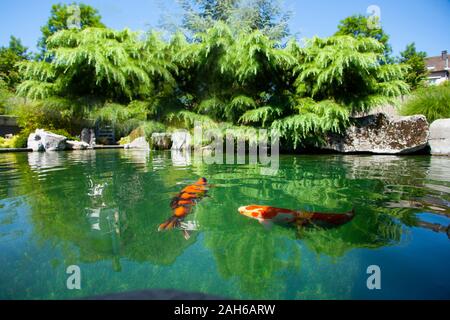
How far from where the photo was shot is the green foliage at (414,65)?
17.9m

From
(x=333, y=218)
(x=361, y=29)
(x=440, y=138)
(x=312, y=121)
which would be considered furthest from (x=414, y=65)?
(x=333, y=218)

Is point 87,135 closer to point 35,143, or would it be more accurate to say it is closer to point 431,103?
point 35,143

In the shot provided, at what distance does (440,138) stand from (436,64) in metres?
30.3

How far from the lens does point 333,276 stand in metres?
1.00

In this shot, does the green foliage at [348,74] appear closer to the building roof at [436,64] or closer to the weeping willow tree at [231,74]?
the weeping willow tree at [231,74]

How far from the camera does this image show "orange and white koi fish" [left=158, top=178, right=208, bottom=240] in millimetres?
1526

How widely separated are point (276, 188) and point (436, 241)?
1.31 metres

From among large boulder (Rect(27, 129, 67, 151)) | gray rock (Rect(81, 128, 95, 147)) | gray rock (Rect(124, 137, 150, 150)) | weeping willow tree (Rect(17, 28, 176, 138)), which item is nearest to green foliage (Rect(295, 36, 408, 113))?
weeping willow tree (Rect(17, 28, 176, 138))

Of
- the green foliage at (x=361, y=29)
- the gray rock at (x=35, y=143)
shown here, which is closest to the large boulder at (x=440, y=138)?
the gray rock at (x=35, y=143)

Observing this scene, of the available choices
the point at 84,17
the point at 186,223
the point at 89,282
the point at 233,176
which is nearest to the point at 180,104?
the point at 233,176

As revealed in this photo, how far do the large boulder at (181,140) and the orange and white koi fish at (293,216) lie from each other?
17.7ft

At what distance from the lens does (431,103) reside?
22.7 feet

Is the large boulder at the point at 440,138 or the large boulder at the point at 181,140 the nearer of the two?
the large boulder at the point at 440,138
